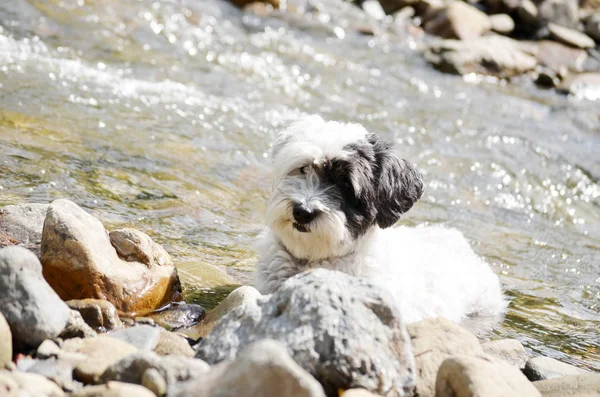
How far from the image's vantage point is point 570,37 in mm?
19984

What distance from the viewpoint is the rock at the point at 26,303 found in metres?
3.88

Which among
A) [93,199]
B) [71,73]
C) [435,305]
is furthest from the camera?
[71,73]

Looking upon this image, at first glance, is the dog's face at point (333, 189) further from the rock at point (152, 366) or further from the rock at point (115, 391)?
the rock at point (115, 391)

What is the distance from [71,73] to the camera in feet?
36.2

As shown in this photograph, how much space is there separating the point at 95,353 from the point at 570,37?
18656 mm

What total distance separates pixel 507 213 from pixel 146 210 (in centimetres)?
512

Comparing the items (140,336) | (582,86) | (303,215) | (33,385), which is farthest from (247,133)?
(582,86)

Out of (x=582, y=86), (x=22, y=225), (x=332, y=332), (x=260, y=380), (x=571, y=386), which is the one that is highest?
(x=260, y=380)

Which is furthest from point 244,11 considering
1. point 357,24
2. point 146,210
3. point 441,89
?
point 146,210

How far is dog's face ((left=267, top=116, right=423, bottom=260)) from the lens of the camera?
17.5 ft

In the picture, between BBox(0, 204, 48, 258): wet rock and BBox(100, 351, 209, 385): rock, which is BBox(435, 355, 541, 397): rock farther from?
BBox(0, 204, 48, 258): wet rock

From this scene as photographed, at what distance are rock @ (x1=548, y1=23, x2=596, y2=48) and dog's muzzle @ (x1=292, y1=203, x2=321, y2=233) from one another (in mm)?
16543

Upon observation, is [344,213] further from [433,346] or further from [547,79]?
[547,79]

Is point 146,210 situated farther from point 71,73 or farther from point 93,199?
point 71,73
